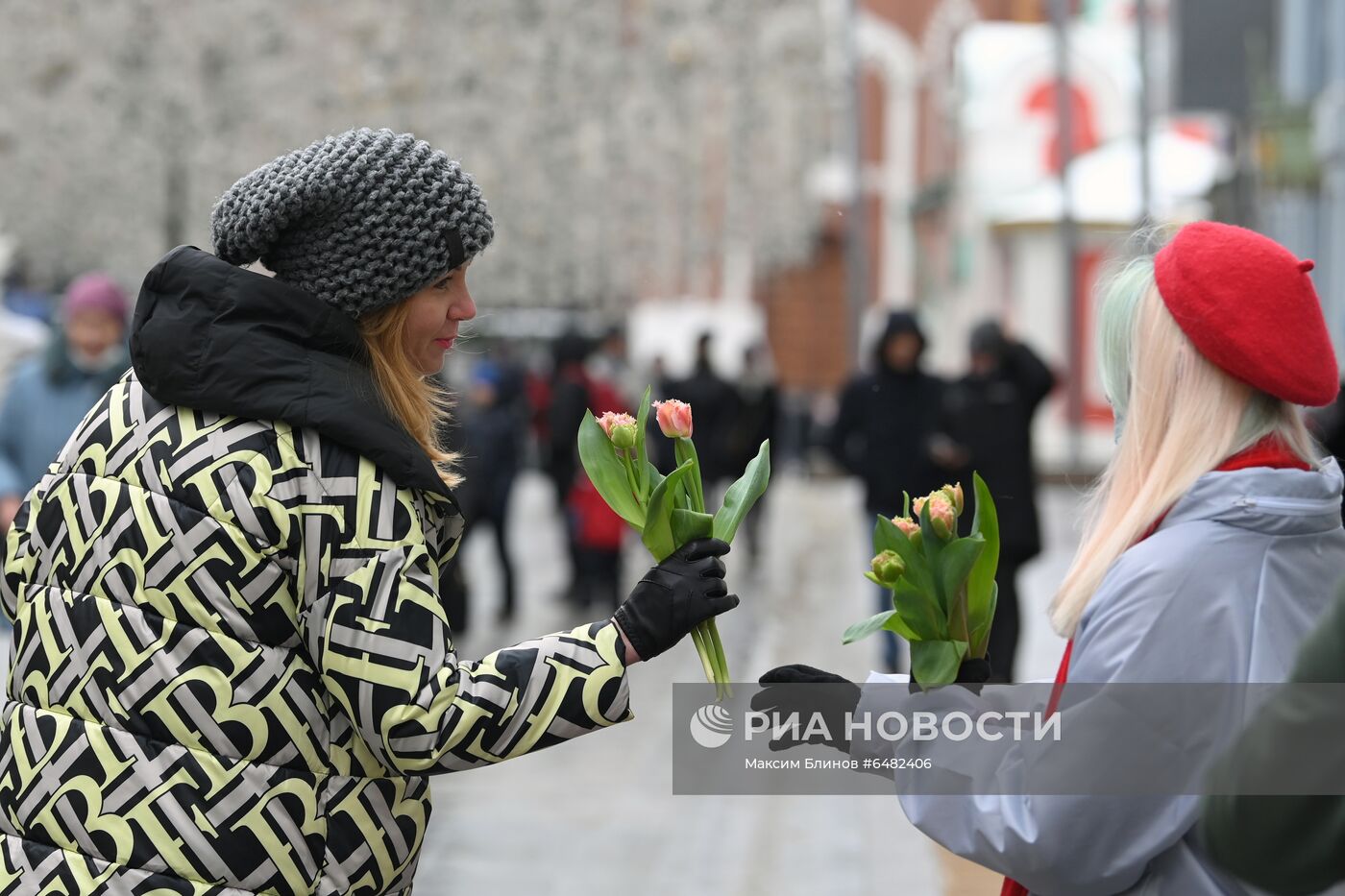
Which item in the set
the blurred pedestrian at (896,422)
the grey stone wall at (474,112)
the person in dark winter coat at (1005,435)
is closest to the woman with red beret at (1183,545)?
the person in dark winter coat at (1005,435)

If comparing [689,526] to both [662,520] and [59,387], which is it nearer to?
[662,520]

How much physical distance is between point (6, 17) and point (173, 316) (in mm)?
11586

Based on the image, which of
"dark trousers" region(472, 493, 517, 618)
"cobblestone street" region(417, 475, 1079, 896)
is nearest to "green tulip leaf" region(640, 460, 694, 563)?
"cobblestone street" region(417, 475, 1079, 896)

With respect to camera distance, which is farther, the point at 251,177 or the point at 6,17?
the point at 6,17

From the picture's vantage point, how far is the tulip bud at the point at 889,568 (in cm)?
261

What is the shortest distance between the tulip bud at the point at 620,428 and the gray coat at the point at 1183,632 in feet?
2.12

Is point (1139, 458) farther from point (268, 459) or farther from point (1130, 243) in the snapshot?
point (268, 459)

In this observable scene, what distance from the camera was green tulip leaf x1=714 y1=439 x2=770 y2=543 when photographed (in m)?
2.62

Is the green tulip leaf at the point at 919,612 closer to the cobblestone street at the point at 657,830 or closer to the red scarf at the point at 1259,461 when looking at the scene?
the red scarf at the point at 1259,461

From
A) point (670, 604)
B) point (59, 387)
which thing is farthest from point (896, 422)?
point (670, 604)

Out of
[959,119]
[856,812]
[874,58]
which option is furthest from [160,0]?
[874,58]

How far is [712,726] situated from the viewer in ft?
A: 9.50

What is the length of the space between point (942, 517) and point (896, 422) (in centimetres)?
668

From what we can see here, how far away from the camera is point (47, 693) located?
7.56 feet
